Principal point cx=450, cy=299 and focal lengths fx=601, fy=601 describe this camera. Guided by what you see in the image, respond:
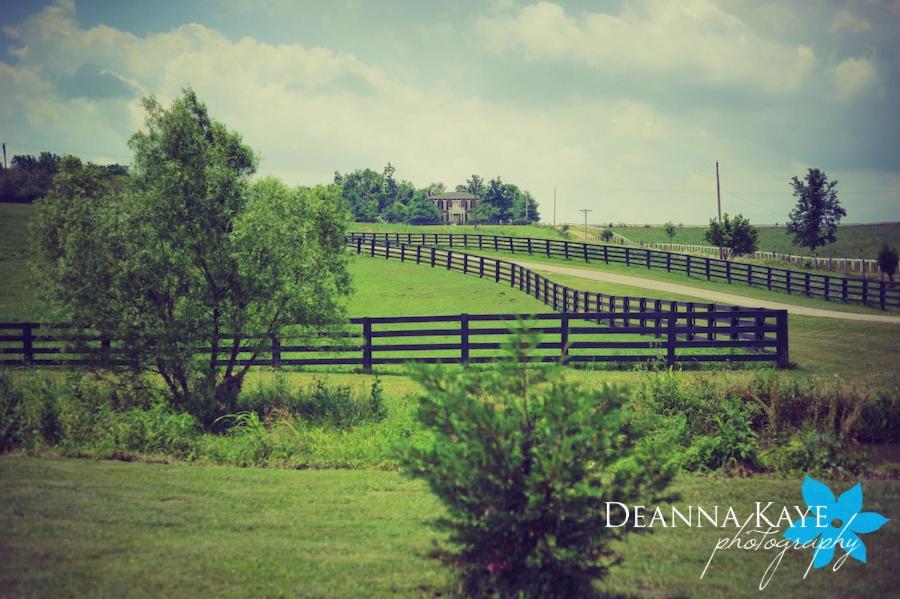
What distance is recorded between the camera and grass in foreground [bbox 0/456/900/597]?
16.6 ft

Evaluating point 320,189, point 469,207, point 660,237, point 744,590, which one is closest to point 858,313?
point 320,189

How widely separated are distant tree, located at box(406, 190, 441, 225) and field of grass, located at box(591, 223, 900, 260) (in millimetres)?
36950

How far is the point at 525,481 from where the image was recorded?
14.3 ft

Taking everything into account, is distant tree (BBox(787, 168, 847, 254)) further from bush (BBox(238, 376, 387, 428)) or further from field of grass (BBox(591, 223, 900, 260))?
bush (BBox(238, 376, 387, 428))

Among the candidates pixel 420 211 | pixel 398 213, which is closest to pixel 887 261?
pixel 420 211

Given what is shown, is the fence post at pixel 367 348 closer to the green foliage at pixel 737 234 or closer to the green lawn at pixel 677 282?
the green lawn at pixel 677 282

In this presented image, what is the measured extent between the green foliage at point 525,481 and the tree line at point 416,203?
411ft

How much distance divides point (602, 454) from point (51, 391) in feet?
34.9

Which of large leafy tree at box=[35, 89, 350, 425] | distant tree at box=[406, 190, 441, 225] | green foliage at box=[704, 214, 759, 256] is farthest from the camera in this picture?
distant tree at box=[406, 190, 441, 225]

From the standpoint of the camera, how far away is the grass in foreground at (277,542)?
507 cm

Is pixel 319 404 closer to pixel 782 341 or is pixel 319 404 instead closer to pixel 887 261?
pixel 782 341

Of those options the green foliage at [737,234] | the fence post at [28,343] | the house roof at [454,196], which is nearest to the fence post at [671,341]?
Result: the fence post at [28,343]

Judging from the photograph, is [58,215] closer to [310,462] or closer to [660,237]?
[310,462]

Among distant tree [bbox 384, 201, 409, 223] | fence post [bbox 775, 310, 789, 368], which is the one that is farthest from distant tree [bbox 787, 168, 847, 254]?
distant tree [bbox 384, 201, 409, 223]
